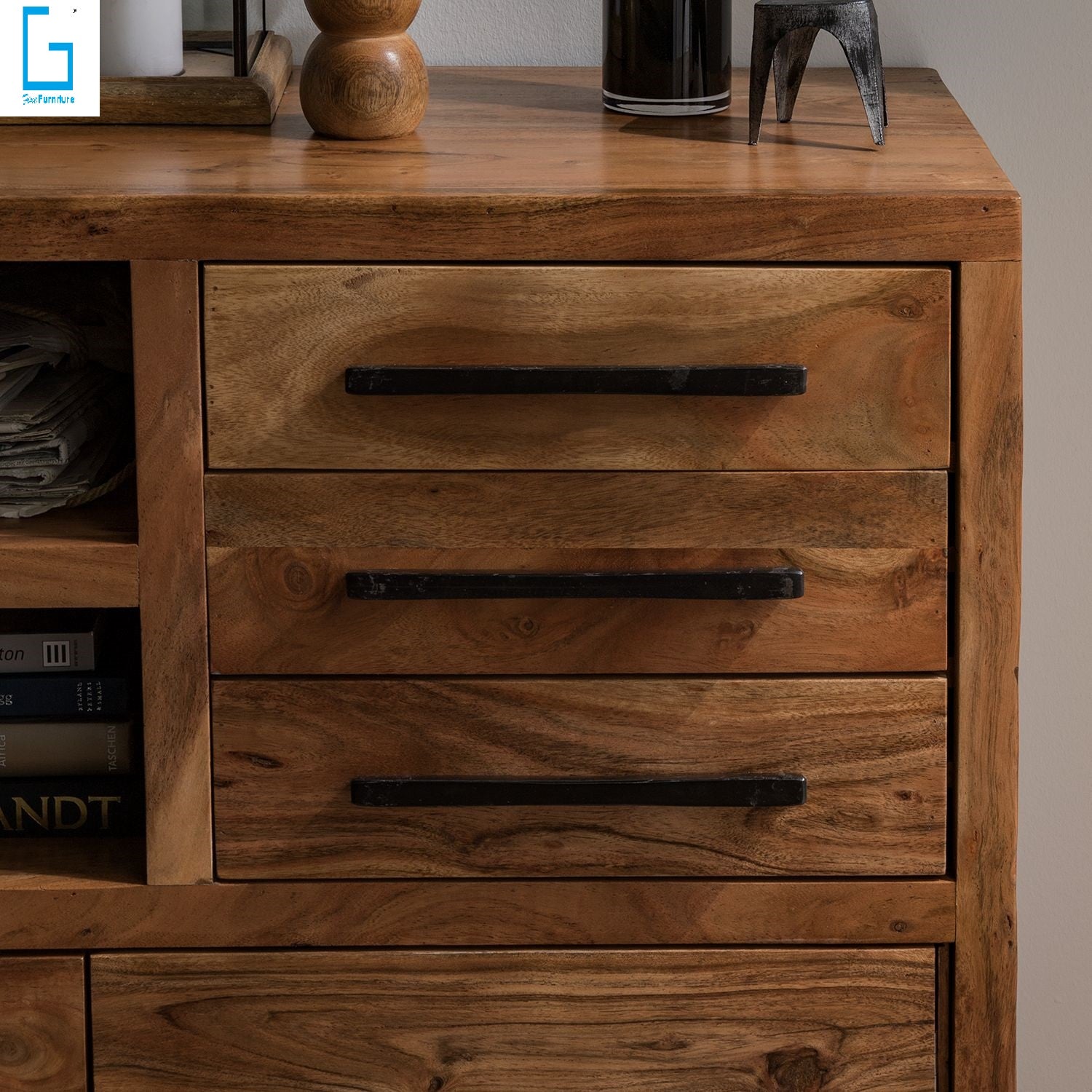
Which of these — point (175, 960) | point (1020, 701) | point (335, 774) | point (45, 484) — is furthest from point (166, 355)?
point (1020, 701)

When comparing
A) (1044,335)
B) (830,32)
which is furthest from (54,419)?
(1044,335)

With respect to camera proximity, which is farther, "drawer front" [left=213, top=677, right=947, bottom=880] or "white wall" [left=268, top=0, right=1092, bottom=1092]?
"white wall" [left=268, top=0, right=1092, bottom=1092]

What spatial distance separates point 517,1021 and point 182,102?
0.76 metres

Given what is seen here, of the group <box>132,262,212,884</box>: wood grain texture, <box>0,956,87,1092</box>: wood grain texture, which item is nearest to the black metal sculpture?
<box>132,262,212,884</box>: wood grain texture

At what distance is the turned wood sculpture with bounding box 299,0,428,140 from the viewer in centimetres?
114

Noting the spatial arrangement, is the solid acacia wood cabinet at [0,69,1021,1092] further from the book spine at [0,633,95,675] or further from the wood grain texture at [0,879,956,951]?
the book spine at [0,633,95,675]

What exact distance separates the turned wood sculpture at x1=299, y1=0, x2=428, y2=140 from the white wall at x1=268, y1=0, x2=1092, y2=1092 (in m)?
0.32

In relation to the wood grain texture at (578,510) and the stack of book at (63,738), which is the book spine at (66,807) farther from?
the wood grain texture at (578,510)

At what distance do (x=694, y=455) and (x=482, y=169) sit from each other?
0.81ft

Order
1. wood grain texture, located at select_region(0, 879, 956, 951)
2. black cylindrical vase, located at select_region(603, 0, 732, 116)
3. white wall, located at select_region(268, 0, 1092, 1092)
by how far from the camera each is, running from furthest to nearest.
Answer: white wall, located at select_region(268, 0, 1092, 1092) < black cylindrical vase, located at select_region(603, 0, 732, 116) < wood grain texture, located at select_region(0, 879, 956, 951)

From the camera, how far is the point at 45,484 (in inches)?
43.7

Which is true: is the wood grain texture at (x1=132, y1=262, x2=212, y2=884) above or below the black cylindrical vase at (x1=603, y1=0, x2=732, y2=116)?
below

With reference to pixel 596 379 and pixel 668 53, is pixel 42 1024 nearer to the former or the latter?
pixel 596 379

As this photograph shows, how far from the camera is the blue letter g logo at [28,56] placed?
1160 millimetres
